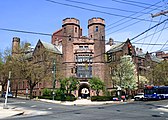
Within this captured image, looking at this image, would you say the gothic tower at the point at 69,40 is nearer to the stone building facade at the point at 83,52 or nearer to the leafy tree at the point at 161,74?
the stone building facade at the point at 83,52

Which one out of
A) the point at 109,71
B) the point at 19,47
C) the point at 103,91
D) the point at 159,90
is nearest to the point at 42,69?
the point at 19,47

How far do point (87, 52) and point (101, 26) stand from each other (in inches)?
348

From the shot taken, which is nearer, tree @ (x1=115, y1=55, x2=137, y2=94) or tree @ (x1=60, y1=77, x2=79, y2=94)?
tree @ (x1=115, y1=55, x2=137, y2=94)

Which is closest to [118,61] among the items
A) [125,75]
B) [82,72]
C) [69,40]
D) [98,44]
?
[125,75]

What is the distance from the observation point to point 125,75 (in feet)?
160

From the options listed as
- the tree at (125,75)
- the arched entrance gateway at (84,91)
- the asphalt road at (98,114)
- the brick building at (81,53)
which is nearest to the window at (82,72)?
the brick building at (81,53)

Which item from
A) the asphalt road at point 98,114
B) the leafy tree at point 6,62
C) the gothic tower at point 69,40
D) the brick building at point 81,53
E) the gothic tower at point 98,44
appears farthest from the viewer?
the gothic tower at point 69,40

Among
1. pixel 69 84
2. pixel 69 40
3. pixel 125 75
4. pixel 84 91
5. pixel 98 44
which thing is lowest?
pixel 84 91

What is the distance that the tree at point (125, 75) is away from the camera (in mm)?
48281

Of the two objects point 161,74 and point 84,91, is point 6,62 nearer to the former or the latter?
point 84,91

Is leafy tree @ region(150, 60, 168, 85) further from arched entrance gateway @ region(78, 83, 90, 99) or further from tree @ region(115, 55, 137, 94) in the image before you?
arched entrance gateway @ region(78, 83, 90, 99)

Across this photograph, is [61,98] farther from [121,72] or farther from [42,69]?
[121,72]

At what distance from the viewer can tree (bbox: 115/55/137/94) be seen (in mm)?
48281

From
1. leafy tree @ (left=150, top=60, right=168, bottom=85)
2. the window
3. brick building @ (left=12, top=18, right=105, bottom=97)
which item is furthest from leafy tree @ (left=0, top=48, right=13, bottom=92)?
leafy tree @ (left=150, top=60, right=168, bottom=85)
